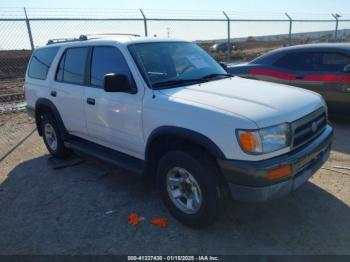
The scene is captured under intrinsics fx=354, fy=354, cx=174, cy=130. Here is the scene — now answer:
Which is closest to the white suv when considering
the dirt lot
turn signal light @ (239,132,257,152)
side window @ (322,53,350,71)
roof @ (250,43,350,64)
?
Result: turn signal light @ (239,132,257,152)

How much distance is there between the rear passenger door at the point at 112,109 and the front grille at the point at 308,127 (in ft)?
5.27

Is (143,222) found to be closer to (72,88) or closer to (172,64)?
(172,64)

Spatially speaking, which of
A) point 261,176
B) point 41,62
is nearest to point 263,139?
point 261,176

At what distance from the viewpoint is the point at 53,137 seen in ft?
19.6

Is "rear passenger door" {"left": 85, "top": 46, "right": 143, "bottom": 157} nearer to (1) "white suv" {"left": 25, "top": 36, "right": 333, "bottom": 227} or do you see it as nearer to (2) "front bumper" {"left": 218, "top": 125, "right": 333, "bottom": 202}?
(1) "white suv" {"left": 25, "top": 36, "right": 333, "bottom": 227}

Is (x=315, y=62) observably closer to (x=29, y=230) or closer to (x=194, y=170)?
(x=194, y=170)

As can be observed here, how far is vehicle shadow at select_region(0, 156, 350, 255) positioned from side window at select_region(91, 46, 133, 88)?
1.47 meters

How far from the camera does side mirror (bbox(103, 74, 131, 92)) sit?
12.0 feet

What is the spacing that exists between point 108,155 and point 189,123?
1625 millimetres

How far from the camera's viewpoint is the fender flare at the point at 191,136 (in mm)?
3134

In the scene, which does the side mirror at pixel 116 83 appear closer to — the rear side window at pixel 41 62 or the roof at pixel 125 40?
the roof at pixel 125 40

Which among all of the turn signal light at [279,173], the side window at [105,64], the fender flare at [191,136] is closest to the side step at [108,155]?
the fender flare at [191,136]

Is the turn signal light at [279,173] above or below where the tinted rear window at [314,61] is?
below

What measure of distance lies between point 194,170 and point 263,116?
81 centimetres
